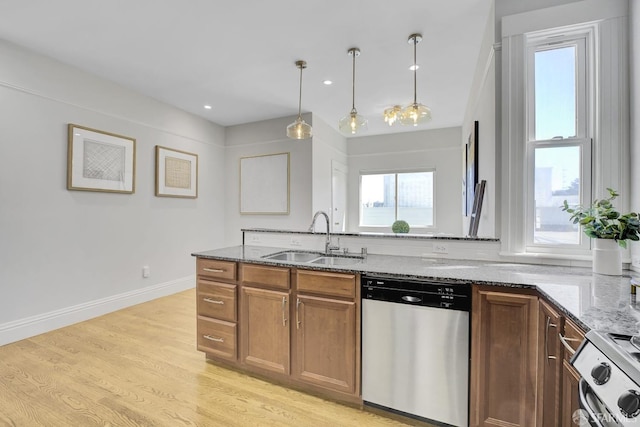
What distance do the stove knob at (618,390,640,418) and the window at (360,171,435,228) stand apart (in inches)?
218

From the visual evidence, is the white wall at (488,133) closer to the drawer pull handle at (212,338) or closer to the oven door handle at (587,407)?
the oven door handle at (587,407)

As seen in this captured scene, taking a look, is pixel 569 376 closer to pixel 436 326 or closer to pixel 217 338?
pixel 436 326

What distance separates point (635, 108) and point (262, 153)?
4.40m

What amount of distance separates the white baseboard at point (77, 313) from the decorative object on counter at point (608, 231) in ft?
15.1

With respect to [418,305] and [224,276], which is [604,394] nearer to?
[418,305]

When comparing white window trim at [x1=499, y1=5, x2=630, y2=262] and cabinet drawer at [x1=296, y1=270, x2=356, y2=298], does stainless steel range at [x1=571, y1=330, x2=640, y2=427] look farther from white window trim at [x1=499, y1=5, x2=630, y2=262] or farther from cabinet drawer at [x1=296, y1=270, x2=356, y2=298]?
white window trim at [x1=499, y1=5, x2=630, y2=262]

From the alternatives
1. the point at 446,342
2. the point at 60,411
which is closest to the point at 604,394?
the point at 446,342

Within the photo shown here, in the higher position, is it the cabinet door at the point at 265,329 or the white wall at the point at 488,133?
the white wall at the point at 488,133

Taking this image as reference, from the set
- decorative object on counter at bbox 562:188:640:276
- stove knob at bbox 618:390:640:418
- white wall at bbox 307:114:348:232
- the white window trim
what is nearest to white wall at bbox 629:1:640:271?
the white window trim

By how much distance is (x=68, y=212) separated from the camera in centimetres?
320

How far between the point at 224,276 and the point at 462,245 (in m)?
1.83

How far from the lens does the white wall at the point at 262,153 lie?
472cm

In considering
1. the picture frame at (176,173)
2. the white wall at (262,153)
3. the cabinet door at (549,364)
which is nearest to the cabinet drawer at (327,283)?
the cabinet door at (549,364)

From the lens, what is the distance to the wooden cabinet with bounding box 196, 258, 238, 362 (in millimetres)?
2260
